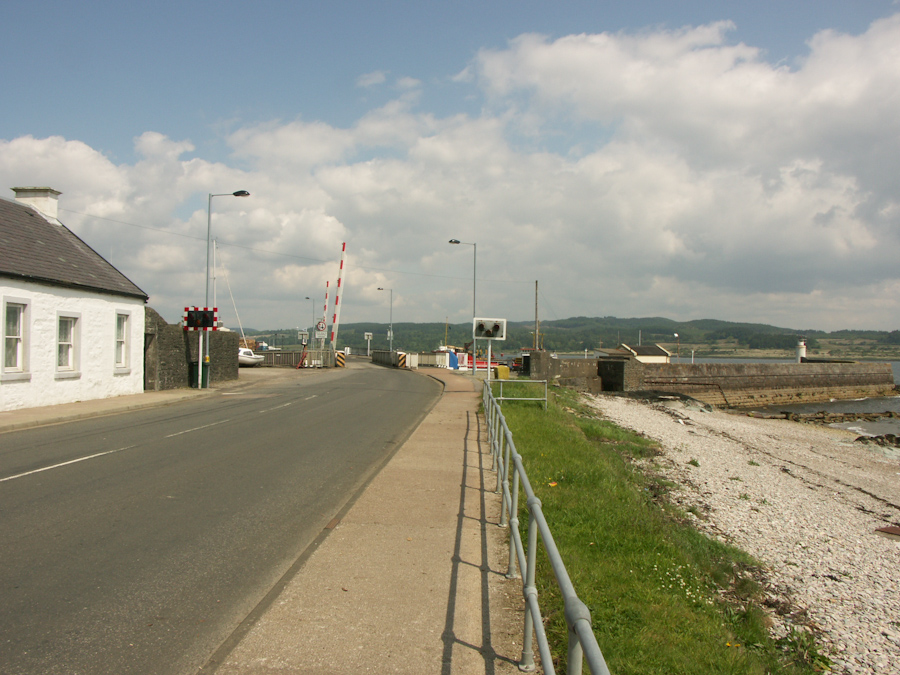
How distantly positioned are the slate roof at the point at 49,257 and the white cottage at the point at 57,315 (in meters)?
0.04

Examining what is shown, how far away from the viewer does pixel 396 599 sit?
15.2 feet

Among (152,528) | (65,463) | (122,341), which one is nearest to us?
(152,528)

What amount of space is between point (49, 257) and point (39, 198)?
14.6 ft

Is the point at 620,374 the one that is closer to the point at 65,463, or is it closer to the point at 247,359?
the point at 247,359

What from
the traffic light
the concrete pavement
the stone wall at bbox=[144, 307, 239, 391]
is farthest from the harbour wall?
the concrete pavement

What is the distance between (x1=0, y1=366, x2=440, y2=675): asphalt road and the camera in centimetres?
396

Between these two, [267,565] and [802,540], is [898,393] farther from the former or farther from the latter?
[267,565]

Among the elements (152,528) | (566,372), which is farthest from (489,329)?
(566,372)

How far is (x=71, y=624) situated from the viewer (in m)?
4.12

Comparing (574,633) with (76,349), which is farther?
(76,349)

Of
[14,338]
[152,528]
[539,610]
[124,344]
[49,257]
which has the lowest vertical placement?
[152,528]

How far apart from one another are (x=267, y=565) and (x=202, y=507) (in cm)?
219

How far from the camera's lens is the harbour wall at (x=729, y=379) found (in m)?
38.1

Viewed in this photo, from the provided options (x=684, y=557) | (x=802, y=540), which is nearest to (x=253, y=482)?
(x=684, y=557)
